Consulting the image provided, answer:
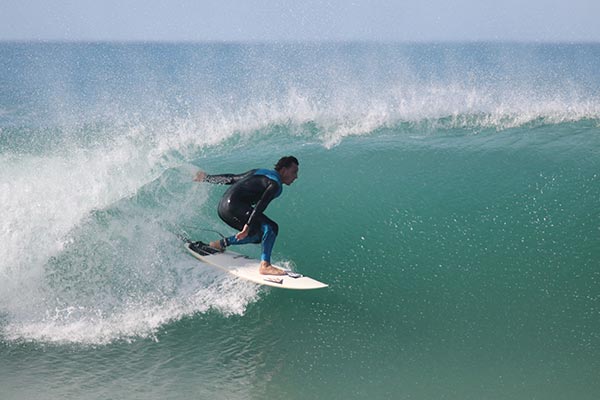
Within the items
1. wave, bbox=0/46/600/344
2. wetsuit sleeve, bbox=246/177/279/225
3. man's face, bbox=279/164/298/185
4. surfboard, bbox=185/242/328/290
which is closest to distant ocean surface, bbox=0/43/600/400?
wave, bbox=0/46/600/344

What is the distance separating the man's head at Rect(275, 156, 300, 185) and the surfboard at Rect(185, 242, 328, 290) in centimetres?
98

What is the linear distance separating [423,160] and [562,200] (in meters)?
1.99

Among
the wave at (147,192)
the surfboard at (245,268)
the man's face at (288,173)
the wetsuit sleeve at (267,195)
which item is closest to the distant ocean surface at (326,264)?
the wave at (147,192)

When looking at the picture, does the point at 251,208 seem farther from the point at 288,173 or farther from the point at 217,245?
the point at 217,245

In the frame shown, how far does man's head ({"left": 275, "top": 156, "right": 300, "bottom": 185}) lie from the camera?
6254 mm

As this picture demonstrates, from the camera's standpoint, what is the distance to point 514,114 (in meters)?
11.3

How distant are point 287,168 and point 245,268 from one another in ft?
3.92

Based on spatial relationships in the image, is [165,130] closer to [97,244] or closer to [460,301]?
[97,244]

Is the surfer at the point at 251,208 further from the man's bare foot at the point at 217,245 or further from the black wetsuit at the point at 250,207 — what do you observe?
the man's bare foot at the point at 217,245

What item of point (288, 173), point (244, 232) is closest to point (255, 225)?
point (244, 232)

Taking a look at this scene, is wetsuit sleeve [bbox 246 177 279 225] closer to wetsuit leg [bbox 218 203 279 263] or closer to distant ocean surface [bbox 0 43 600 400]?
wetsuit leg [bbox 218 203 279 263]

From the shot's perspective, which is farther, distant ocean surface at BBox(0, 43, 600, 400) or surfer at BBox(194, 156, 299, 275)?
surfer at BBox(194, 156, 299, 275)

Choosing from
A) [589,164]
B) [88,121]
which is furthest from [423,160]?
[88,121]

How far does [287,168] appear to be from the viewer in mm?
6258
